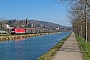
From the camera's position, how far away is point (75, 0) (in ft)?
58.7

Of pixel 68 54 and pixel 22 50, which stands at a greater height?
pixel 68 54

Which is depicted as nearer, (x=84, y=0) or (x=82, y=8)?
(x=84, y=0)

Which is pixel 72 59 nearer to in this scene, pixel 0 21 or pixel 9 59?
pixel 9 59

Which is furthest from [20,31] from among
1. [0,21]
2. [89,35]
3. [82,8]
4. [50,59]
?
[50,59]

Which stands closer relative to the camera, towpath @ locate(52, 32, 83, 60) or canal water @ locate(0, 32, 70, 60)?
towpath @ locate(52, 32, 83, 60)

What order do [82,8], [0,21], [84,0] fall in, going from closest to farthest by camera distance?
1. [84,0]
2. [82,8]
3. [0,21]

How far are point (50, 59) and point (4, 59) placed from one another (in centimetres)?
620

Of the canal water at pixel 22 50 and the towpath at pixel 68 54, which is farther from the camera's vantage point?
the canal water at pixel 22 50

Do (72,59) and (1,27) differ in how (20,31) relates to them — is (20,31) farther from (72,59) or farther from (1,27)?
(72,59)

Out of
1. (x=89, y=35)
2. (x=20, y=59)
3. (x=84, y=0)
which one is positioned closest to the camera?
(x=84, y=0)

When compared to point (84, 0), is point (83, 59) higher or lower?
lower

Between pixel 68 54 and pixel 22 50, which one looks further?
pixel 22 50

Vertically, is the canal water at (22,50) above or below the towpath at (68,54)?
below

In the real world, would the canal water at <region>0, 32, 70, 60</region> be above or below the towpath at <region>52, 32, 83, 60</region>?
below
